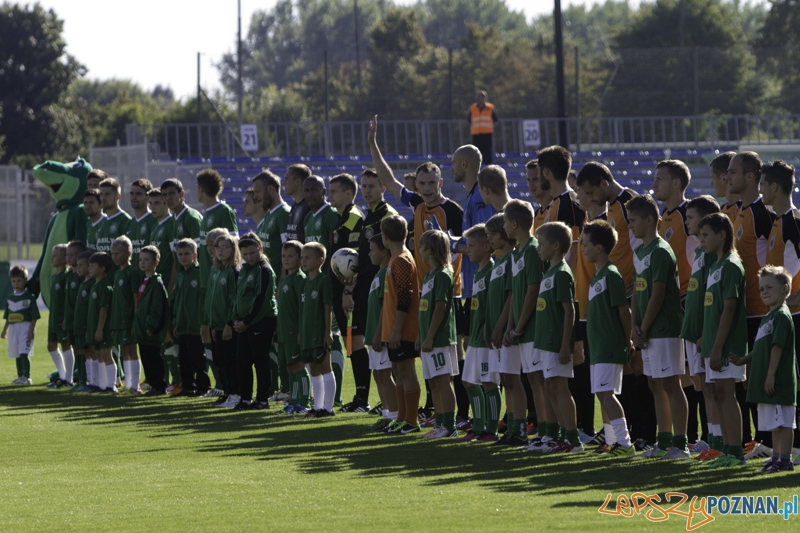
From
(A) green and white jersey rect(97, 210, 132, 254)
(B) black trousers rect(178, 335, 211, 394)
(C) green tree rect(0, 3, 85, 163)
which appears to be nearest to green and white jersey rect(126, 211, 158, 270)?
(A) green and white jersey rect(97, 210, 132, 254)

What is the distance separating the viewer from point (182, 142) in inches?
Result: 1127

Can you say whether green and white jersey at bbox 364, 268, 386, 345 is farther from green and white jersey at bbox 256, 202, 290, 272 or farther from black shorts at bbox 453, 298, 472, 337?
green and white jersey at bbox 256, 202, 290, 272

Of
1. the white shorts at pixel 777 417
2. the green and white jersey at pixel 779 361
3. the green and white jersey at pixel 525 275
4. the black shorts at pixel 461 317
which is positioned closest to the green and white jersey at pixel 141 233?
the black shorts at pixel 461 317

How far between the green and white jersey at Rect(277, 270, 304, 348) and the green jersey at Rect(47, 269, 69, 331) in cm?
424

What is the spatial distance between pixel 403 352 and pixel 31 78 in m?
55.2

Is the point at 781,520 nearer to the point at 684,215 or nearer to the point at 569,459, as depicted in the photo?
the point at 569,459

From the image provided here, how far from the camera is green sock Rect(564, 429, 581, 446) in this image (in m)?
8.31

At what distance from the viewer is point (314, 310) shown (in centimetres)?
1066

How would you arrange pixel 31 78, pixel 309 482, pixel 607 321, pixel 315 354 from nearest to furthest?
pixel 309 482, pixel 607 321, pixel 315 354, pixel 31 78

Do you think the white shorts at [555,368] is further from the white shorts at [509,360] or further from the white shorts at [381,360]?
the white shorts at [381,360]

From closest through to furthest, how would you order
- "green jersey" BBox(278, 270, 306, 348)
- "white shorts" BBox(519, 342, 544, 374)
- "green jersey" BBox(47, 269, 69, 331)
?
"white shorts" BBox(519, 342, 544, 374)
"green jersey" BBox(278, 270, 306, 348)
"green jersey" BBox(47, 269, 69, 331)

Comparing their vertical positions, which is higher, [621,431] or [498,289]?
[498,289]

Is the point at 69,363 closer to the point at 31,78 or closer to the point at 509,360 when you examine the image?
the point at 509,360

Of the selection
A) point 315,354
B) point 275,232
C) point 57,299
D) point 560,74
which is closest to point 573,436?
point 315,354
